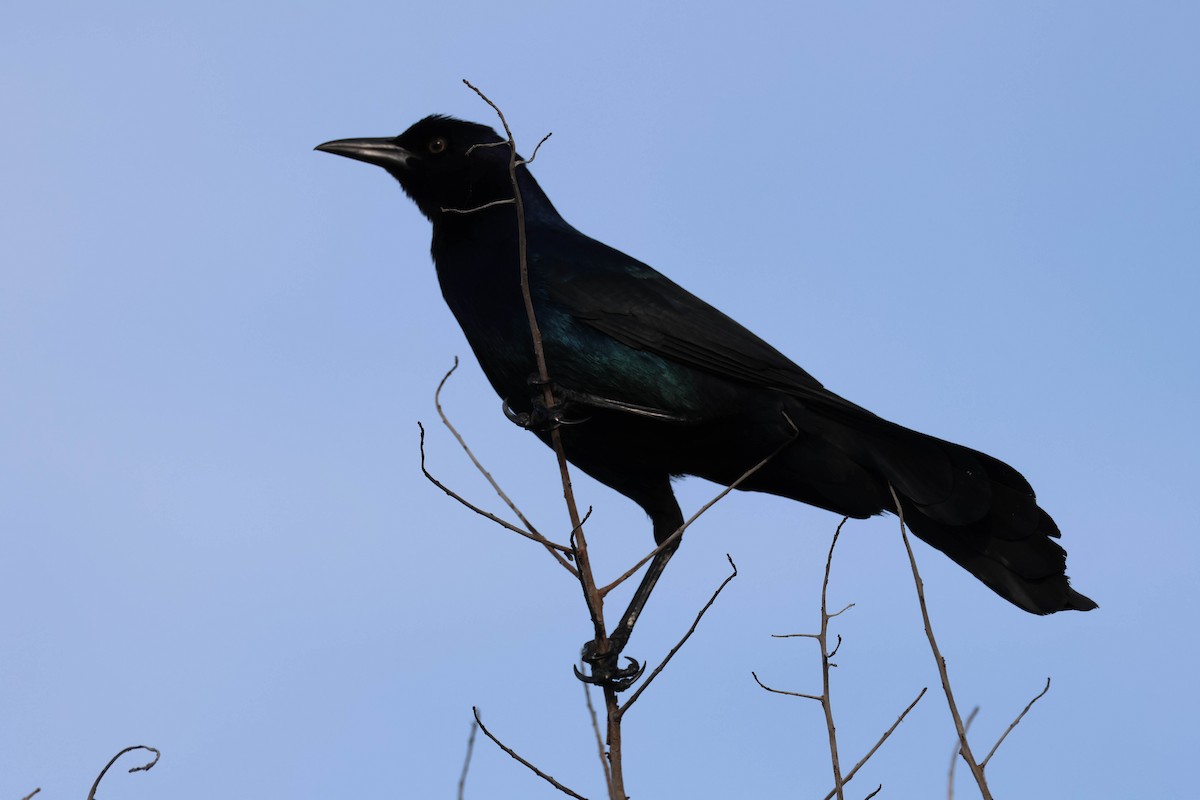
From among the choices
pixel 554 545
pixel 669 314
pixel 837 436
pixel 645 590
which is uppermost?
pixel 669 314

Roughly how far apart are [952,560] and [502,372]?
182 centimetres

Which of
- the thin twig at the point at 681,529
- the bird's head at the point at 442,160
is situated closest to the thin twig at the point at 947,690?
the thin twig at the point at 681,529

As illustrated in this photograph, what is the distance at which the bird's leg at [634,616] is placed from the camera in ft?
15.0

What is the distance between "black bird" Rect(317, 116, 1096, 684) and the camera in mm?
4812

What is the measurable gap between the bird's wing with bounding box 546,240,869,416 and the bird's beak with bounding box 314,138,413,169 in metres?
1.31

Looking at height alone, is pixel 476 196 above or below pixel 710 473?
above

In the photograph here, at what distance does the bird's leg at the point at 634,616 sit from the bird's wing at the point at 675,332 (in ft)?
2.20

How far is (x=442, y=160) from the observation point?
589 centimetres

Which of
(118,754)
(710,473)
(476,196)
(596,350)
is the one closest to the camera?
(118,754)

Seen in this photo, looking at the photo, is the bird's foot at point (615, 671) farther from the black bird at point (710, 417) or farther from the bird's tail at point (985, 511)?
the bird's tail at point (985, 511)

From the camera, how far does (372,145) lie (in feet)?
Answer: 19.7

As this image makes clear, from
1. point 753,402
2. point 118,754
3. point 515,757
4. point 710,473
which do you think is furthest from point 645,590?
point 118,754

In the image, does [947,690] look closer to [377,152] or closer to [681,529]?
[681,529]

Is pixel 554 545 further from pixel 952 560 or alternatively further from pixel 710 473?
pixel 952 560
